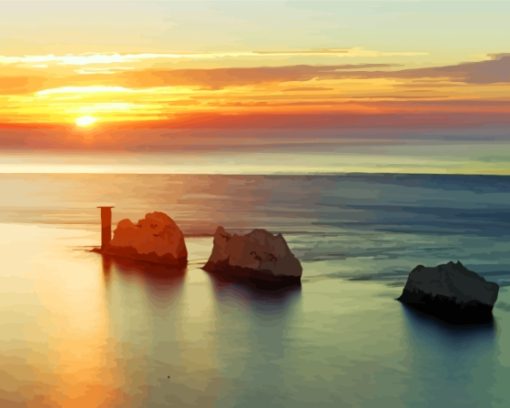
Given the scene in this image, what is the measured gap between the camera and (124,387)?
147ft

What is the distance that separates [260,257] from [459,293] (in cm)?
1769

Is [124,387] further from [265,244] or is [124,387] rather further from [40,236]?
[40,236]

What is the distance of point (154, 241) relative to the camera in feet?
276

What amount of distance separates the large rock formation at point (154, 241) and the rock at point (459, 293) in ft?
88.6

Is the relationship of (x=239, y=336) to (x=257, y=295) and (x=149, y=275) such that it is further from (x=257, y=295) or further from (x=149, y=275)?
(x=149, y=275)

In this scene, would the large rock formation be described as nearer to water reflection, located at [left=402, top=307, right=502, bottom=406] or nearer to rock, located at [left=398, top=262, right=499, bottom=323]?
water reflection, located at [left=402, top=307, right=502, bottom=406]

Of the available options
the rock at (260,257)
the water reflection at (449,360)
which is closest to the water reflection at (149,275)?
the rock at (260,257)

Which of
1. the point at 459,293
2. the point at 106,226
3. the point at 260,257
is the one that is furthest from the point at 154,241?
the point at 459,293

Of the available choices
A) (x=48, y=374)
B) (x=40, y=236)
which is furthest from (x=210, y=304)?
(x=40, y=236)

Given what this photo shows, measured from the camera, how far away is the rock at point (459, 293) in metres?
58.0

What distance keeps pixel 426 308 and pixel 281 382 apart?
722 inches

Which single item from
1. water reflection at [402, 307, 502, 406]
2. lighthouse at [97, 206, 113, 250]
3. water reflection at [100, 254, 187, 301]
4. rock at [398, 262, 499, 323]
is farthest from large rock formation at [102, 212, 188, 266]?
rock at [398, 262, 499, 323]

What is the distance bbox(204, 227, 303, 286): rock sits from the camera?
7075 centimetres

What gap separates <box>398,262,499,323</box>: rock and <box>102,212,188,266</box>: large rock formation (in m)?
27.0
